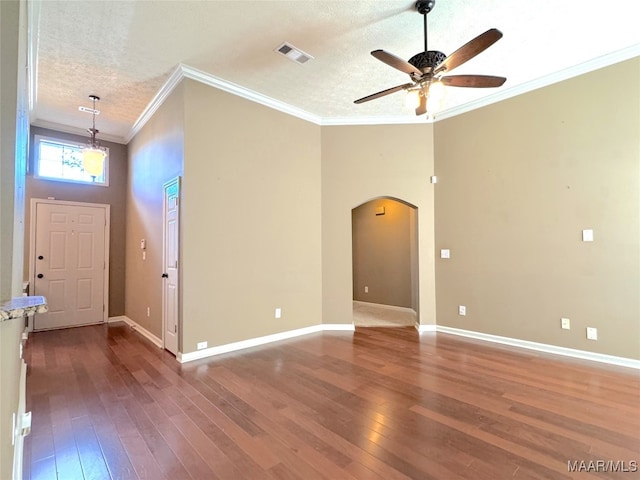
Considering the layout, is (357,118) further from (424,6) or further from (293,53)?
(424,6)

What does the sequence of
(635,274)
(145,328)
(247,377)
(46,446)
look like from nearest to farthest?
(46,446) → (247,377) → (635,274) → (145,328)

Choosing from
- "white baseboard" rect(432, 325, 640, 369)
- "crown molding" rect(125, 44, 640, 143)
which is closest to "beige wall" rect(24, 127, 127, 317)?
"crown molding" rect(125, 44, 640, 143)

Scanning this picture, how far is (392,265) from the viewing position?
6.77m

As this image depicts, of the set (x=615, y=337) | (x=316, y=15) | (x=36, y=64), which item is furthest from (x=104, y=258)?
(x=615, y=337)

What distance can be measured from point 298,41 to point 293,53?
21cm

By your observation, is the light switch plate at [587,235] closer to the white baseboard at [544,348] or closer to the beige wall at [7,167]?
the white baseboard at [544,348]

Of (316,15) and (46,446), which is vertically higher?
(316,15)

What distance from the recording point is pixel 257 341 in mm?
4152

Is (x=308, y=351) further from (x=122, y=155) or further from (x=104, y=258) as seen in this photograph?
(x=122, y=155)

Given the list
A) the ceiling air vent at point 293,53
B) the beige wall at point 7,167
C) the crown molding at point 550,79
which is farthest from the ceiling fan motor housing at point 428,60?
the beige wall at point 7,167

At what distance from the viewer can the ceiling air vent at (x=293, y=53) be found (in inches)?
127

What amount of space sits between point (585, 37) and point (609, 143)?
1.20 metres

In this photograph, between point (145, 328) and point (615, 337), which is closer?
point (615, 337)

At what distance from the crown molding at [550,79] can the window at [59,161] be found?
20.9 feet
